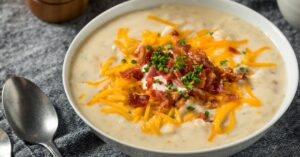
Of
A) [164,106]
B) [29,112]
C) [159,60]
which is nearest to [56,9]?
[29,112]

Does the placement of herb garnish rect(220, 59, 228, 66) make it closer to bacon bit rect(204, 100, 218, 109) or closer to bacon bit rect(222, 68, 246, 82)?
bacon bit rect(222, 68, 246, 82)

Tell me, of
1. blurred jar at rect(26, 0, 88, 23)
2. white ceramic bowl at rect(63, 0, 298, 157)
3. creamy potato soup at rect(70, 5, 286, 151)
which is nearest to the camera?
white ceramic bowl at rect(63, 0, 298, 157)

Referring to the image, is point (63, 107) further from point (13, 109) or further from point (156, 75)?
point (156, 75)

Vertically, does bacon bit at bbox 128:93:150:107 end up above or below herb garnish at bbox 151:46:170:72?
below

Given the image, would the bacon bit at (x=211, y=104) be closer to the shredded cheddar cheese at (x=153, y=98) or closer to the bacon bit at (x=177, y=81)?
the shredded cheddar cheese at (x=153, y=98)

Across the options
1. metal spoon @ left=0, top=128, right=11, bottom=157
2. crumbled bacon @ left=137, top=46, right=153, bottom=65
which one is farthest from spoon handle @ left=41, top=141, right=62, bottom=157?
crumbled bacon @ left=137, top=46, right=153, bottom=65

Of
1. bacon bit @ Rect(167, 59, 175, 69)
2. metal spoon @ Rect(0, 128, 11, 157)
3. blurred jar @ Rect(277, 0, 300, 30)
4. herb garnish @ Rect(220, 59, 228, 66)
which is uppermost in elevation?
bacon bit @ Rect(167, 59, 175, 69)

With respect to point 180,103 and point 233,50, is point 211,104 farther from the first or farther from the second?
point 233,50

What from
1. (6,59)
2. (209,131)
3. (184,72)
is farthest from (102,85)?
(6,59)
